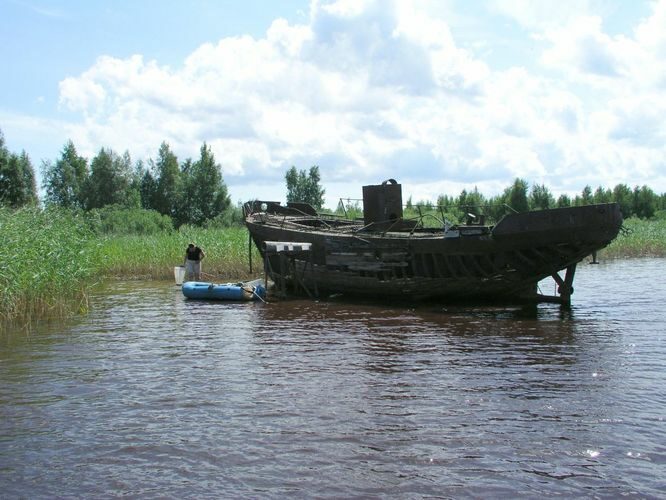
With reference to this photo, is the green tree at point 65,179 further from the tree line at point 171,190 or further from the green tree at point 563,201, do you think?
the green tree at point 563,201

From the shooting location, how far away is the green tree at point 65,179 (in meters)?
62.8

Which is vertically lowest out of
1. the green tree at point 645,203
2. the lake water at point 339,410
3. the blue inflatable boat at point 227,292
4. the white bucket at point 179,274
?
the lake water at point 339,410

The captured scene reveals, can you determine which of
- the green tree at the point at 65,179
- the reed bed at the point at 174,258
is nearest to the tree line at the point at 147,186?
the green tree at the point at 65,179

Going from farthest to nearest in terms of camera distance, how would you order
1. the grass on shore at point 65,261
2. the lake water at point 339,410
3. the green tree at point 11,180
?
the green tree at point 11,180 < the grass on shore at point 65,261 < the lake water at point 339,410

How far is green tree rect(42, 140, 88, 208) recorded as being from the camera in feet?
Answer: 206

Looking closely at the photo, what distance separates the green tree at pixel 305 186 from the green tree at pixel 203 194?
6344 millimetres

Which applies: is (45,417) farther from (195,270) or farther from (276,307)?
(195,270)

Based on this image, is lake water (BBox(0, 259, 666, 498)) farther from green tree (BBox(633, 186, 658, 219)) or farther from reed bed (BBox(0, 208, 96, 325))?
green tree (BBox(633, 186, 658, 219))


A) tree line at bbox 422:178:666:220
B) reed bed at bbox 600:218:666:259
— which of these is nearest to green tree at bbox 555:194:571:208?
tree line at bbox 422:178:666:220

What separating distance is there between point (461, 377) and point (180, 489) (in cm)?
463

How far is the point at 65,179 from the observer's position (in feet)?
207

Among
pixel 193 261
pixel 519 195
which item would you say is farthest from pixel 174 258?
pixel 519 195

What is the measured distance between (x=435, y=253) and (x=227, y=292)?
6156 mm

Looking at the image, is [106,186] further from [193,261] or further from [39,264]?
[39,264]
